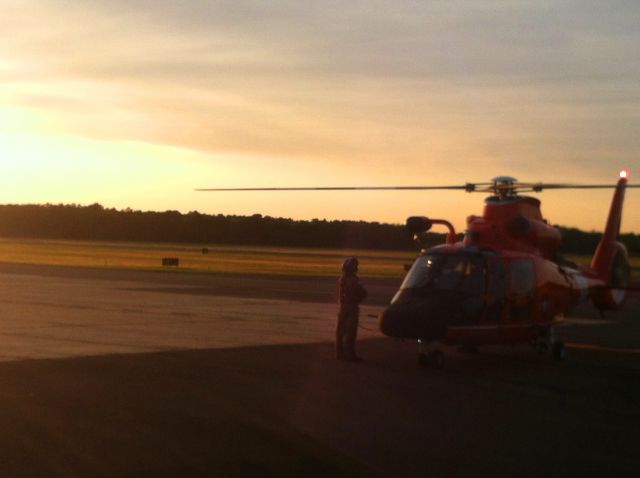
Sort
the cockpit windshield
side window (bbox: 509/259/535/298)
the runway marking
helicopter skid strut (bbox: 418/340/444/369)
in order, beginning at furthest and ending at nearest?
the runway marking, side window (bbox: 509/259/535/298), the cockpit windshield, helicopter skid strut (bbox: 418/340/444/369)

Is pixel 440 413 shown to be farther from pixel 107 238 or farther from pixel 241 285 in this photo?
pixel 107 238

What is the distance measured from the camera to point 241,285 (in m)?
41.8

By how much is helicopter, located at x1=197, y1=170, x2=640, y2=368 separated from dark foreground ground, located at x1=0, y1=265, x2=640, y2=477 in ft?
2.09

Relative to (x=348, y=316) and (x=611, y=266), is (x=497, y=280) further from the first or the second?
(x=611, y=266)

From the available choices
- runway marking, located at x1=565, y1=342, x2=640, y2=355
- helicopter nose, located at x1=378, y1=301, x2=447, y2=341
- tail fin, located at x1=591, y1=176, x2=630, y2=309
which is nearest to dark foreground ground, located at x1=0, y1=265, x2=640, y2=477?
runway marking, located at x1=565, y1=342, x2=640, y2=355

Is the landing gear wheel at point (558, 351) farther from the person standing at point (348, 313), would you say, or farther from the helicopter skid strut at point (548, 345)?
the person standing at point (348, 313)

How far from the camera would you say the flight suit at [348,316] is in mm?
18219

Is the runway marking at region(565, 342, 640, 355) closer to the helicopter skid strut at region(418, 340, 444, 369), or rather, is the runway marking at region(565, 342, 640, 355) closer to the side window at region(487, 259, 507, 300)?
the side window at region(487, 259, 507, 300)

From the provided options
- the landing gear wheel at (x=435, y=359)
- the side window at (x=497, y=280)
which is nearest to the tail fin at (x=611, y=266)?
the side window at (x=497, y=280)

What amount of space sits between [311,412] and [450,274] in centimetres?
643

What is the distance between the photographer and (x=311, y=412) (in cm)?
1231

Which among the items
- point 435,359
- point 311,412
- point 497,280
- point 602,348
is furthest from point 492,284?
point 311,412

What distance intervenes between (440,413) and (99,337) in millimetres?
9800

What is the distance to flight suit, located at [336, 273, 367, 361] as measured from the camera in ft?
59.8
